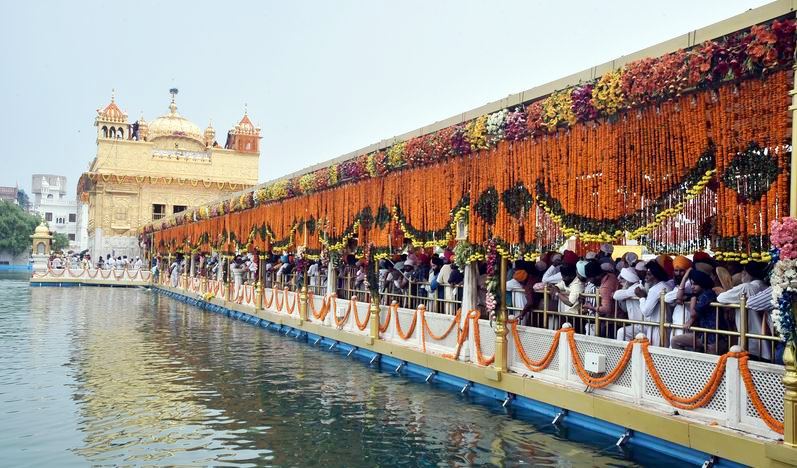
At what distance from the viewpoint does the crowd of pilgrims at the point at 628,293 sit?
23.9 feet

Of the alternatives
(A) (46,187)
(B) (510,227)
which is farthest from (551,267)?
(A) (46,187)

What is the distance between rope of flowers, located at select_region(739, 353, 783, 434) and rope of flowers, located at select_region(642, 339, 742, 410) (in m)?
0.11

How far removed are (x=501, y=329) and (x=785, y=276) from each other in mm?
4648

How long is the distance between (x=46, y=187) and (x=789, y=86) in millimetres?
113224

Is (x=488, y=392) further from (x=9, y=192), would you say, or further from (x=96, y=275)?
(x=9, y=192)

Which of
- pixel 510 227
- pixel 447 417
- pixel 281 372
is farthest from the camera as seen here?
pixel 281 372

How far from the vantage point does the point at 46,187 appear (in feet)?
343

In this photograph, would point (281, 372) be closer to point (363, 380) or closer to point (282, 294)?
point (363, 380)

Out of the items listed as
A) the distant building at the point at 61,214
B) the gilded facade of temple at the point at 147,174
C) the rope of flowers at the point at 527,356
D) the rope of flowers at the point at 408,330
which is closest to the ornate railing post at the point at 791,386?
the rope of flowers at the point at 527,356

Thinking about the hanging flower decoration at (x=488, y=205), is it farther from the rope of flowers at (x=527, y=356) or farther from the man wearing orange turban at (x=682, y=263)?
the man wearing orange turban at (x=682, y=263)

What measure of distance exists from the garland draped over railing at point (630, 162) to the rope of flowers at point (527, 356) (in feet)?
3.64

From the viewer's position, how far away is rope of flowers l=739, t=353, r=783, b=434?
6023 millimetres

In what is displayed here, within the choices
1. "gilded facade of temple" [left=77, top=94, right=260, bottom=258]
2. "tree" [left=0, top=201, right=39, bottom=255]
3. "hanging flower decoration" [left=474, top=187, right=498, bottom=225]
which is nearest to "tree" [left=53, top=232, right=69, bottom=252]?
"tree" [left=0, top=201, right=39, bottom=255]

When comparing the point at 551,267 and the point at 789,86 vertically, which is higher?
the point at 789,86
